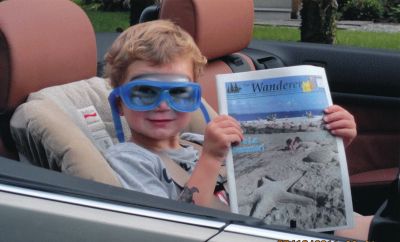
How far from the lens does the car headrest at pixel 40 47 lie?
2061 mm

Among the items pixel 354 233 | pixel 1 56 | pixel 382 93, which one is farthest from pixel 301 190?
pixel 382 93

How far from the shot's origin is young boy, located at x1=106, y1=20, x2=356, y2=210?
1.82m

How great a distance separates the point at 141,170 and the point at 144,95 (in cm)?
20

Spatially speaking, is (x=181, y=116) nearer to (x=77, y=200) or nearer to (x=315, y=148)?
(x=315, y=148)

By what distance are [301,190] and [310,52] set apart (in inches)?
75.8

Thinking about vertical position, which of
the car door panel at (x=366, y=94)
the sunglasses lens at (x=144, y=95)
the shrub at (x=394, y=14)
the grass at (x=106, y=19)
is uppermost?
the sunglasses lens at (x=144, y=95)

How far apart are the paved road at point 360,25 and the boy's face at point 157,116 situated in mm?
10759

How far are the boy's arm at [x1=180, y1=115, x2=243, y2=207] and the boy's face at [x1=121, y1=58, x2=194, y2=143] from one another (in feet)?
0.57

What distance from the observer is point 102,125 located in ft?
7.69

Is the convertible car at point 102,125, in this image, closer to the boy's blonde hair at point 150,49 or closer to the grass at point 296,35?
the boy's blonde hair at point 150,49

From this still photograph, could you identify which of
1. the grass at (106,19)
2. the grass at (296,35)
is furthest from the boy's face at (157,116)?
the grass at (106,19)

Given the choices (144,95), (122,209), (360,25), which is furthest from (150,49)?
(360,25)

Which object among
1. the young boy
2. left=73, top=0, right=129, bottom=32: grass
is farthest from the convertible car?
left=73, top=0, right=129, bottom=32: grass

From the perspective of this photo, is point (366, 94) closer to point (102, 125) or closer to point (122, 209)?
point (102, 125)
